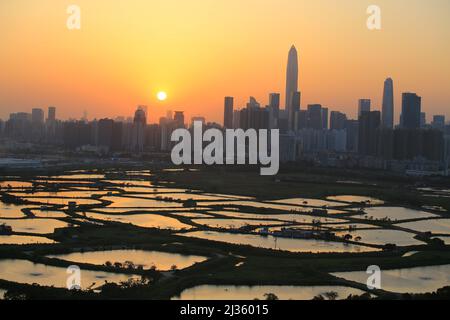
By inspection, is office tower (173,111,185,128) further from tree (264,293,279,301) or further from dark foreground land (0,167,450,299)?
Result: tree (264,293,279,301)

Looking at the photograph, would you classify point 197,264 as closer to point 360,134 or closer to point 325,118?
point 360,134

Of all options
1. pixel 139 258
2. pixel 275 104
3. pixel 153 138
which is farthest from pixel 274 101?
pixel 139 258

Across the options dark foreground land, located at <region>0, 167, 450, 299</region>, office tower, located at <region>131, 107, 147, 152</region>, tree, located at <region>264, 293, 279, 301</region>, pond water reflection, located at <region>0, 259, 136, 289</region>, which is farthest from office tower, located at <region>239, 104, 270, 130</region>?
tree, located at <region>264, 293, 279, 301</region>

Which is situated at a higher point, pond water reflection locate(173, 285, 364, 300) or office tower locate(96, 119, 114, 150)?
office tower locate(96, 119, 114, 150)

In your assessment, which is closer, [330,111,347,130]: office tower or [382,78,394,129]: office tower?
[382,78,394,129]: office tower

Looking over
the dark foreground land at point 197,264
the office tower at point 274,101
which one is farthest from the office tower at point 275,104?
the dark foreground land at point 197,264

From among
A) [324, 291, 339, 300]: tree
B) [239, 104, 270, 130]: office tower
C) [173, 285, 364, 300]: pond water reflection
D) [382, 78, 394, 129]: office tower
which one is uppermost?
[382, 78, 394, 129]: office tower
